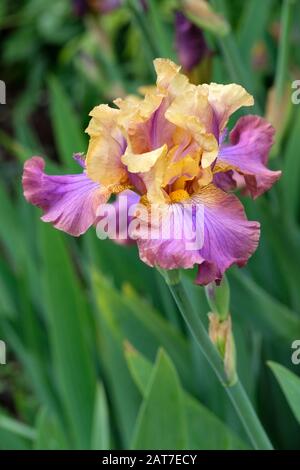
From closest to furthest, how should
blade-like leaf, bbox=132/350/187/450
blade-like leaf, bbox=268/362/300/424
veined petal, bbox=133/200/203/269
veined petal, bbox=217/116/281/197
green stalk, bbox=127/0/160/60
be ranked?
veined petal, bbox=133/200/203/269, veined petal, bbox=217/116/281/197, blade-like leaf, bbox=268/362/300/424, blade-like leaf, bbox=132/350/187/450, green stalk, bbox=127/0/160/60

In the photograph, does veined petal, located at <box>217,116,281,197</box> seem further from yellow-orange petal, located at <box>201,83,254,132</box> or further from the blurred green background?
the blurred green background

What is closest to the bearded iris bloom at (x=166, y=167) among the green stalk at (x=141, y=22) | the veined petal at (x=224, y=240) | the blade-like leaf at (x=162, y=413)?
the veined petal at (x=224, y=240)

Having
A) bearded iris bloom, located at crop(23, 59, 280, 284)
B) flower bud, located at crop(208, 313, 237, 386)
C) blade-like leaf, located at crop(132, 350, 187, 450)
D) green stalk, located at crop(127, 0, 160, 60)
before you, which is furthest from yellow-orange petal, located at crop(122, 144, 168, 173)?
green stalk, located at crop(127, 0, 160, 60)

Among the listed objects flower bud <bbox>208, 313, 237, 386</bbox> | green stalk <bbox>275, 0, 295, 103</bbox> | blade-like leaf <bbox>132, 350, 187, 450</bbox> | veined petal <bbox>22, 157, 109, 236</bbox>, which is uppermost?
green stalk <bbox>275, 0, 295, 103</bbox>

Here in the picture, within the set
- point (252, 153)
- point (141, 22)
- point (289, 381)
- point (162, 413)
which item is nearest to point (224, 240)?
point (252, 153)

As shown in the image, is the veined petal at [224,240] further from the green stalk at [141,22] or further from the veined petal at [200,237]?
the green stalk at [141,22]

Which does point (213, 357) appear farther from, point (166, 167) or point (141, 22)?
point (141, 22)
